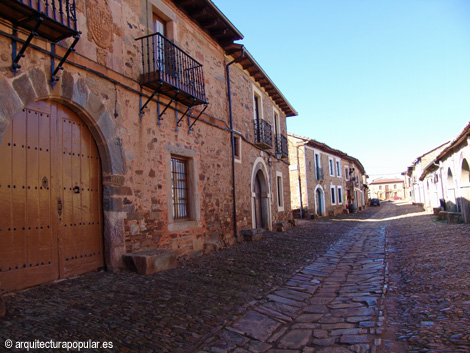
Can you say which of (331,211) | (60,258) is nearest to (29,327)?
(60,258)

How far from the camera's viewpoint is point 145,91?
622 centimetres

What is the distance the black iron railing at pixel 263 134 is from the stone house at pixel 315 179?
30.2 ft

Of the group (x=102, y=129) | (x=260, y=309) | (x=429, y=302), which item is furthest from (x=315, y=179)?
(x=260, y=309)

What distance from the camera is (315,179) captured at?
2370 cm

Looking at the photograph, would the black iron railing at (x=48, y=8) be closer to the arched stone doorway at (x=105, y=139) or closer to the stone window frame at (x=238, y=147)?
the arched stone doorway at (x=105, y=139)

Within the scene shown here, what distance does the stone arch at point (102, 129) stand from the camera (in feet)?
14.1

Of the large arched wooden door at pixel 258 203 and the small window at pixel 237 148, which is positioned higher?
the small window at pixel 237 148

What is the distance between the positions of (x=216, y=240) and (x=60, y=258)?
4.33m

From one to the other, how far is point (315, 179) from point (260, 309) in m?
20.3

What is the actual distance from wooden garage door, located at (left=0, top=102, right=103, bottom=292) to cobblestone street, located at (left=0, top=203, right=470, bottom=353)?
0.98 ft

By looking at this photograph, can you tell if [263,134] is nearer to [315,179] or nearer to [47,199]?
[47,199]

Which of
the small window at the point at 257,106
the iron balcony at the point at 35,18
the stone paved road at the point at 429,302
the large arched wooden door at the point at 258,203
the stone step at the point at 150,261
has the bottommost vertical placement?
the stone paved road at the point at 429,302

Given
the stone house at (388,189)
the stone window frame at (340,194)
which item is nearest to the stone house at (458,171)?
the stone window frame at (340,194)

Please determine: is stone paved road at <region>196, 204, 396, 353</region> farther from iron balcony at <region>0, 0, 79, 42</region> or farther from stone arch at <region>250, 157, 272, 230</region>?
stone arch at <region>250, 157, 272, 230</region>
